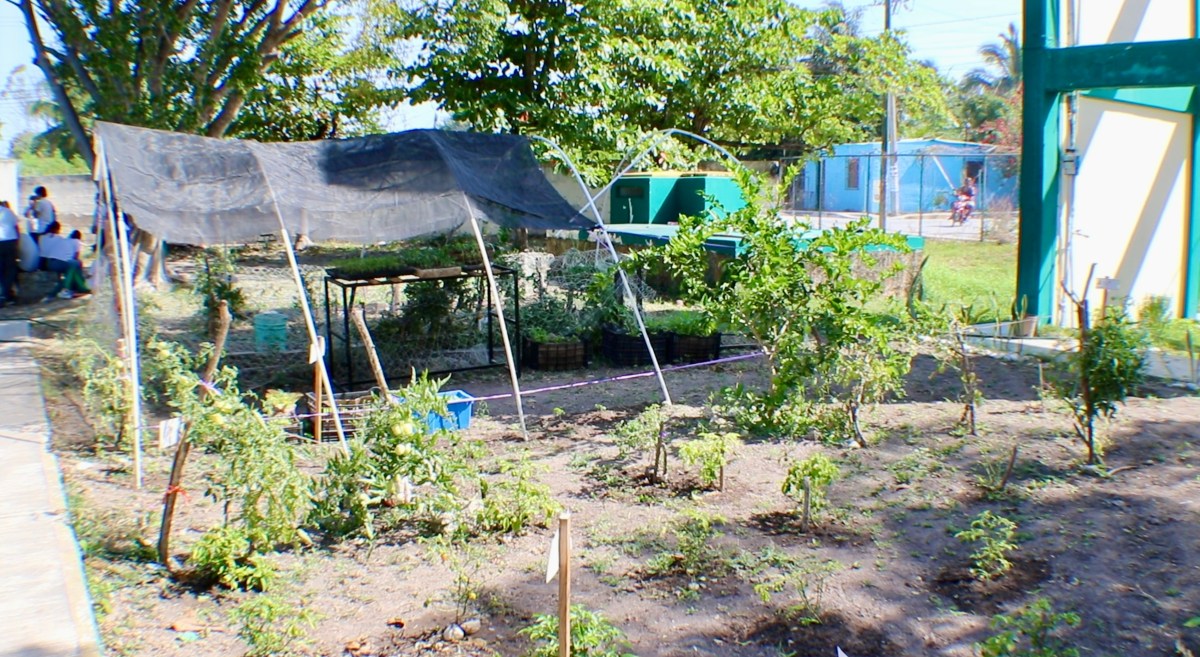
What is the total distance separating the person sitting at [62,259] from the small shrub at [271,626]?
40.4 ft

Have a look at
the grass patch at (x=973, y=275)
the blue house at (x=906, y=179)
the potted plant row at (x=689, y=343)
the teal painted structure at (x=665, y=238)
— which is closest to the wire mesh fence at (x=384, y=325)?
A: the potted plant row at (x=689, y=343)

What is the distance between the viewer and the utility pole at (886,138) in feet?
67.2

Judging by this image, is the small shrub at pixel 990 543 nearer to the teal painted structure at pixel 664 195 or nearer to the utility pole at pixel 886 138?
the utility pole at pixel 886 138

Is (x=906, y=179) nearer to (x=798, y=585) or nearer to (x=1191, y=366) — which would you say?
(x=1191, y=366)

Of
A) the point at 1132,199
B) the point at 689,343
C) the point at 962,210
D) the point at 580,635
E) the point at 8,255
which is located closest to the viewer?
the point at 580,635

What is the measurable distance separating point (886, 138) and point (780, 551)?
2166cm

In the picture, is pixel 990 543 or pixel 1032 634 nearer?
pixel 1032 634

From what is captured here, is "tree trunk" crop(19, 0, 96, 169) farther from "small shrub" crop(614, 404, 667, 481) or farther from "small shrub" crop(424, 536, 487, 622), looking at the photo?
"small shrub" crop(424, 536, 487, 622)

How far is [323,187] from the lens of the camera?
A: 884cm

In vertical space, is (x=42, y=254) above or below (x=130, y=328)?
above

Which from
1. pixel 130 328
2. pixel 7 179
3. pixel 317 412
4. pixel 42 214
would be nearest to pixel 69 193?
pixel 7 179

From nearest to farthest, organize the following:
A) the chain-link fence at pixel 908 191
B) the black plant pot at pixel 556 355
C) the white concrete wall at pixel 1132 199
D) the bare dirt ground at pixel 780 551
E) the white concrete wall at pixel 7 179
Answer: the bare dirt ground at pixel 780 551 < the black plant pot at pixel 556 355 < the white concrete wall at pixel 1132 199 < the white concrete wall at pixel 7 179 < the chain-link fence at pixel 908 191

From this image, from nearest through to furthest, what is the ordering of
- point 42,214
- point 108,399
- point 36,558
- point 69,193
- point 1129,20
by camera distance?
1. point 36,558
2. point 108,399
3. point 1129,20
4. point 42,214
5. point 69,193

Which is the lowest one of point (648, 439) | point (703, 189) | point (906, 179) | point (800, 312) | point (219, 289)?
point (648, 439)
